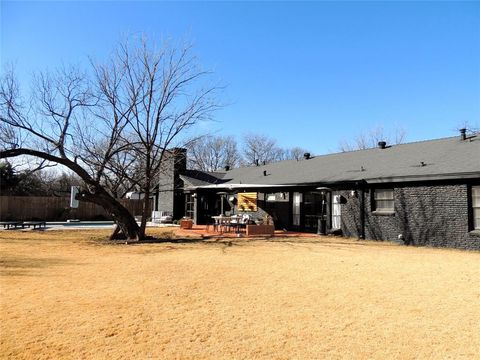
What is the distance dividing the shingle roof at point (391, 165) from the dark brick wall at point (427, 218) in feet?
1.86

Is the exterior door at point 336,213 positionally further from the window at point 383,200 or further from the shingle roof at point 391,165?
the window at point 383,200

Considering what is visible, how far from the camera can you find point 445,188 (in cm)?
1384

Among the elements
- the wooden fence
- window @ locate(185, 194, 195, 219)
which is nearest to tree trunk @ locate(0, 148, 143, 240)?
window @ locate(185, 194, 195, 219)

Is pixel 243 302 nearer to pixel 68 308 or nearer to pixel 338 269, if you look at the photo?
pixel 68 308

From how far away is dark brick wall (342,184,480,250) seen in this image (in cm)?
1334

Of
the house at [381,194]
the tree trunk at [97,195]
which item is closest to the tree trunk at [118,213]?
the tree trunk at [97,195]

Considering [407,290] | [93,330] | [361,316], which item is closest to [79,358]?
[93,330]

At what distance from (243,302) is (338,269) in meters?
3.80

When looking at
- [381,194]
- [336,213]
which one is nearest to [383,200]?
[381,194]

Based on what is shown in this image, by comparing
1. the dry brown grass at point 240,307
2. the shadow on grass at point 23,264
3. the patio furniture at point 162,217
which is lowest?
the dry brown grass at point 240,307

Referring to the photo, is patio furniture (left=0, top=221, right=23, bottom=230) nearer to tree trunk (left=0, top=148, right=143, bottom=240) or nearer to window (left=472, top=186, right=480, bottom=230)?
tree trunk (left=0, top=148, right=143, bottom=240)

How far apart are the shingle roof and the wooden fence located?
15551 millimetres

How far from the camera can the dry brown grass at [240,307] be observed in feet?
14.6

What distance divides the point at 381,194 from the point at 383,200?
0.25 m
